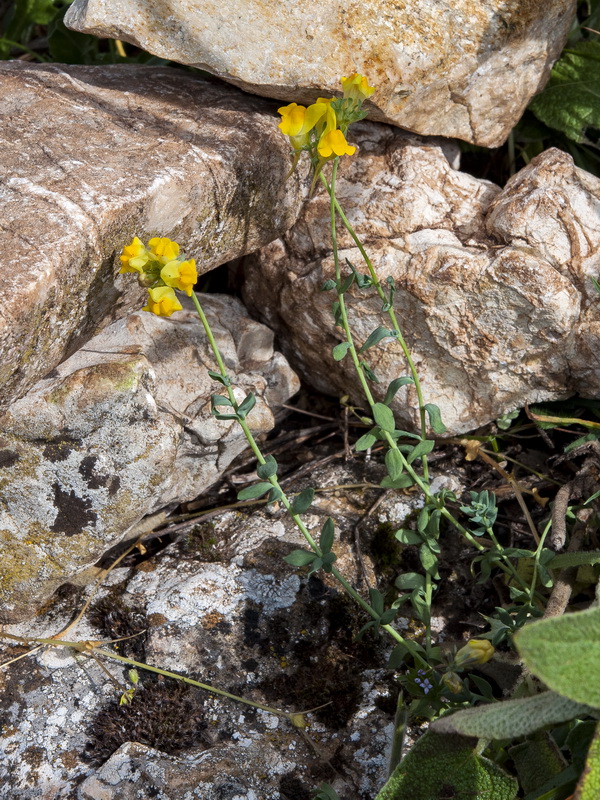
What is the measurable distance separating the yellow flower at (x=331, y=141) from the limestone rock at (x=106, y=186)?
515mm

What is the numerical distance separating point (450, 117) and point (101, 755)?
7.80 feet

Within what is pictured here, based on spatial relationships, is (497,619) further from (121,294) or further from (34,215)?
(34,215)

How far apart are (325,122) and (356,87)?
146mm

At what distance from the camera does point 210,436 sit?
8.50ft

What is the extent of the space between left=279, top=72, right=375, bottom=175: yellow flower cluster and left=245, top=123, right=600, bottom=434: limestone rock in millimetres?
636

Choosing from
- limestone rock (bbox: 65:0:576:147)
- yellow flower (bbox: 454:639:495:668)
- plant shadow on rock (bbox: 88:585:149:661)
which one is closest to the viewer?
yellow flower (bbox: 454:639:495:668)

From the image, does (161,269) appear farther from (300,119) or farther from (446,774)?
(446,774)

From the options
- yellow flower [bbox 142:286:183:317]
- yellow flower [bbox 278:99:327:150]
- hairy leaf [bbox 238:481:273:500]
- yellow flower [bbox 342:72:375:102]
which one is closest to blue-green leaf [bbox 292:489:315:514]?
hairy leaf [bbox 238:481:273:500]

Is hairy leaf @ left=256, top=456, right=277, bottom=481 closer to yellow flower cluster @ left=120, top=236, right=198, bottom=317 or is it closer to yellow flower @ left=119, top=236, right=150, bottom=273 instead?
yellow flower cluster @ left=120, top=236, right=198, bottom=317

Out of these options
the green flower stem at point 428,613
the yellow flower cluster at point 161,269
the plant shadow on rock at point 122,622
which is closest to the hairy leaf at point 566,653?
the green flower stem at point 428,613

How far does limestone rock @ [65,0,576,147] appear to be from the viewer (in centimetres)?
241

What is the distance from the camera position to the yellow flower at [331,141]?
1948mm

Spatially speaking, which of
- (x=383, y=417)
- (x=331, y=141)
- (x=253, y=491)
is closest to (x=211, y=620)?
(x=253, y=491)

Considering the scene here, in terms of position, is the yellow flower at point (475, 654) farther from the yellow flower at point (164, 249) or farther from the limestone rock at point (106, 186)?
the limestone rock at point (106, 186)
